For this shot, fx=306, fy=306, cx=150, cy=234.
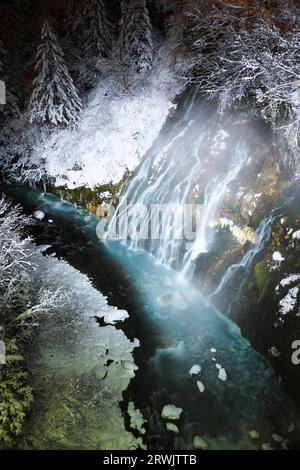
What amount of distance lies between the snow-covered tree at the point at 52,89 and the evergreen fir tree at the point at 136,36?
12.1 ft

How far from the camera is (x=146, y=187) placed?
46.4 ft

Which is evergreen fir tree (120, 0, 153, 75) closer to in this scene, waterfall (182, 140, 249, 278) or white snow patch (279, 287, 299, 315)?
waterfall (182, 140, 249, 278)

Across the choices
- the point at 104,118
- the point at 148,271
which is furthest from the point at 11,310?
the point at 104,118

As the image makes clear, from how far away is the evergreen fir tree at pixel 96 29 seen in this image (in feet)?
64.7

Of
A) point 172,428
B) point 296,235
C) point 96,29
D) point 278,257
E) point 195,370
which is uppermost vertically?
point 96,29

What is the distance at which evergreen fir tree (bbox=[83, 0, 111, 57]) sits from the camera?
19.7m

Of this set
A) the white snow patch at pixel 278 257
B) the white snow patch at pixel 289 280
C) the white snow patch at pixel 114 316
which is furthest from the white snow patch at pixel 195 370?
the white snow patch at pixel 278 257

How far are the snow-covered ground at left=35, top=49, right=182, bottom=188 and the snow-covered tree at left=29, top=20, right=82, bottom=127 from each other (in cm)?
112

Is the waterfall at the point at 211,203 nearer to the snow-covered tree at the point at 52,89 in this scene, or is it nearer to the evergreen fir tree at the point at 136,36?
the evergreen fir tree at the point at 136,36

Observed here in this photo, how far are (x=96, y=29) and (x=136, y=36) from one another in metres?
4.47

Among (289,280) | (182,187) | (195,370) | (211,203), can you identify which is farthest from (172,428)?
(182,187)

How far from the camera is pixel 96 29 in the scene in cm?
2025

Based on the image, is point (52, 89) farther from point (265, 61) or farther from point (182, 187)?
point (265, 61)

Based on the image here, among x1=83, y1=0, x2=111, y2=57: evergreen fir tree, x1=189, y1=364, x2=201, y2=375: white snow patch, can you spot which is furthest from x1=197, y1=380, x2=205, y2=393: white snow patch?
x1=83, y1=0, x2=111, y2=57: evergreen fir tree
